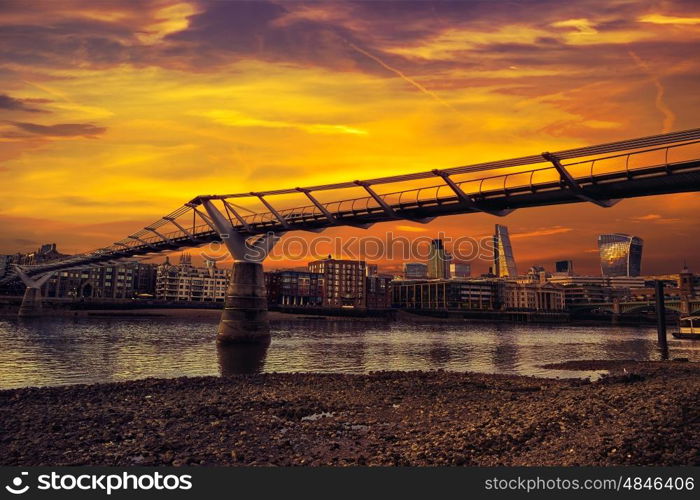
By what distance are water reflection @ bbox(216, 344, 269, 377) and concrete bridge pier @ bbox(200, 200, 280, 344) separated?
1553 mm

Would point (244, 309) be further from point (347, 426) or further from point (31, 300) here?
point (31, 300)

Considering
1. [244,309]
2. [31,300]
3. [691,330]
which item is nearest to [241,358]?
[244,309]

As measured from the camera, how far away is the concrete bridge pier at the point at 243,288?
62.4 meters

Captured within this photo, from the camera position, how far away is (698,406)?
60.3ft

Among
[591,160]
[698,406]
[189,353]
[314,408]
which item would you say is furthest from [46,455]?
[189,353]

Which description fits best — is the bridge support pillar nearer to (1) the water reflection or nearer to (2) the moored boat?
(1) the water reflection

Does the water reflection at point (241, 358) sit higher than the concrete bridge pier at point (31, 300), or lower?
lower

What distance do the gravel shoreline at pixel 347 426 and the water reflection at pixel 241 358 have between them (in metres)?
11.9

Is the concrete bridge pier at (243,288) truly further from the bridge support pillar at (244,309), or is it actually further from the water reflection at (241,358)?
the water reflection at (241,358)

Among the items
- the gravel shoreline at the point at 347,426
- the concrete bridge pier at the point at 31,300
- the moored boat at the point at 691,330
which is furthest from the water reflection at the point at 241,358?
the concrete bridge pier at the point at 31,300

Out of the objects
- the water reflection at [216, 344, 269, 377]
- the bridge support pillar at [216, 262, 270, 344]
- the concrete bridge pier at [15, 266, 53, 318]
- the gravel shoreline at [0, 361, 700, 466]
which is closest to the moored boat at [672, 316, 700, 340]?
the gravel shoreline at [0, 361, 700, 466]

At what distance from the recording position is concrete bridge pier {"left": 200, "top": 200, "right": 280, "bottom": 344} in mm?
62406

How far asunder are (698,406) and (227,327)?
51.8 m

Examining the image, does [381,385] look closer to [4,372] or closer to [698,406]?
[698,406]
